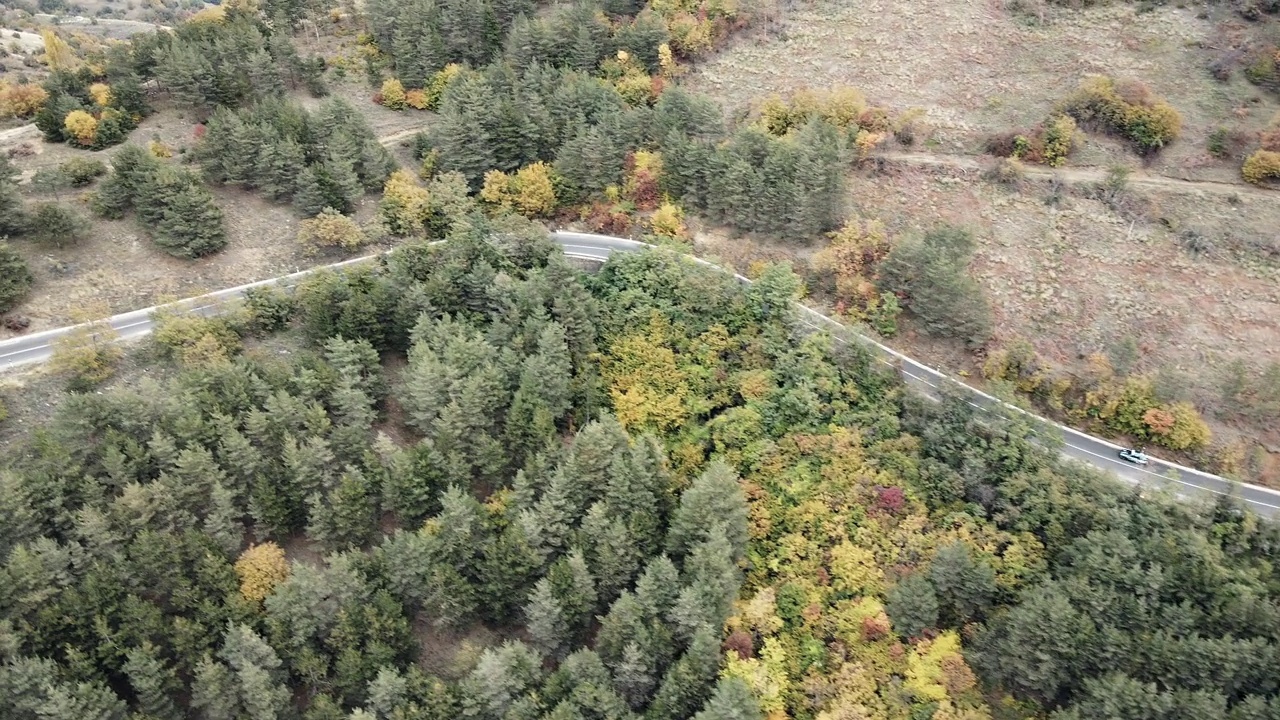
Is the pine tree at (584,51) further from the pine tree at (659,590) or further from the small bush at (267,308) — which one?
the pine tree at (659,590)

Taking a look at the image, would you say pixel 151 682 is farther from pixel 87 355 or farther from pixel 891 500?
pixel 891 500

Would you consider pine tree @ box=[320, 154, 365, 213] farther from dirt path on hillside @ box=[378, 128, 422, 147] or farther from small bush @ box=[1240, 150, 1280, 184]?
small bush @ box=[1240, 150, 1280, 184]

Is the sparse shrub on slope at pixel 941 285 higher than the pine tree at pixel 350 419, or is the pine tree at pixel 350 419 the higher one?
the sparse shrub on slope at pixel 941 285

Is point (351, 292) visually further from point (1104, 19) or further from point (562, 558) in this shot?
point (1104, 19)

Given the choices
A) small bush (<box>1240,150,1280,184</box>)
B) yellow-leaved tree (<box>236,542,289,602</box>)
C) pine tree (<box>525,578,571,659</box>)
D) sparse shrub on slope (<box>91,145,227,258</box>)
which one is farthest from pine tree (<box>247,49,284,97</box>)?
small bush (<box>1240,150,1280,184</box>)

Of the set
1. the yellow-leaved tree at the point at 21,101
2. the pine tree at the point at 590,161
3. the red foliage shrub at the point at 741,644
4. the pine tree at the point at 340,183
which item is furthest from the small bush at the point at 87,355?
the red foliage shrub at the point at 741,644

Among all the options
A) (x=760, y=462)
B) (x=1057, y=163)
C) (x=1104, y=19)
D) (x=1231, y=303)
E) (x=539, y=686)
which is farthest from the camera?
(x=1104, y=19)

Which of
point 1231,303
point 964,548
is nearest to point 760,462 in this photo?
point 964,548

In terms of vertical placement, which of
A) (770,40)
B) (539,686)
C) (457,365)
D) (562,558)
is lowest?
(539,686)
